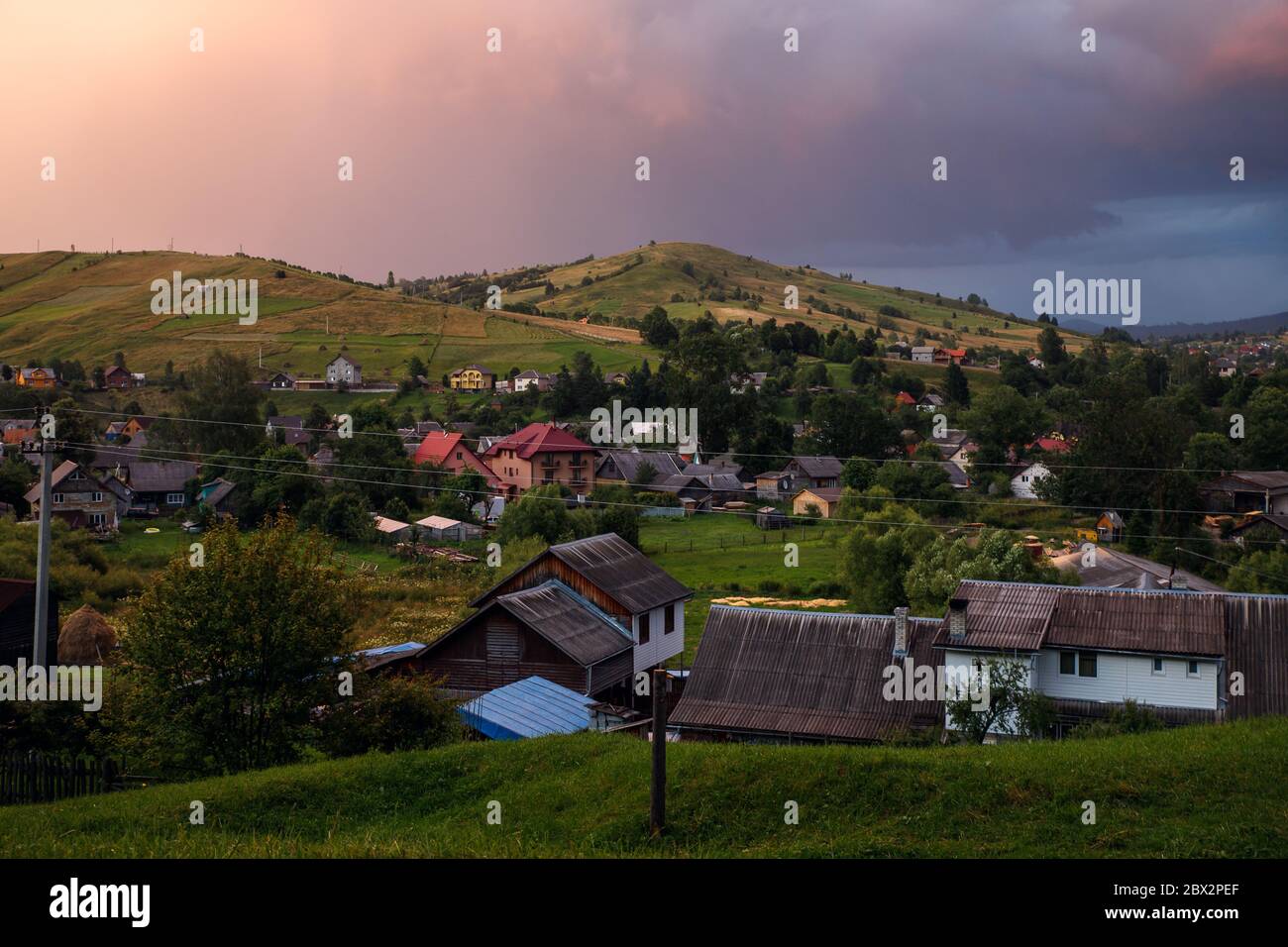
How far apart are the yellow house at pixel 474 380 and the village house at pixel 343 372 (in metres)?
10.0

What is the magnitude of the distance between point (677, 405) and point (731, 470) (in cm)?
901

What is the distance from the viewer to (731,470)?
275 feet

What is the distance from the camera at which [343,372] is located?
10919cm

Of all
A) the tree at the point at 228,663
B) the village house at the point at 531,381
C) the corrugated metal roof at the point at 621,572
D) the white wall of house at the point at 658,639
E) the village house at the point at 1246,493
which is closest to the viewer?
the tree at the point at 228,663

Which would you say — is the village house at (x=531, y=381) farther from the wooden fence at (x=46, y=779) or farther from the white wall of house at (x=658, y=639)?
the wooden fence at (x=46, y=779)

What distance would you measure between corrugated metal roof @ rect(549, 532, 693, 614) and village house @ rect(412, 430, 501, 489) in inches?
1611

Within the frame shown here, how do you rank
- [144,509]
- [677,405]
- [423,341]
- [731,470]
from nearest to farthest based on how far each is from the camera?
[144,509] → [731,470] → [677,405] → [423,341]

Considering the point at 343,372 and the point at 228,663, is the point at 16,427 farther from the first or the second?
the point at 228,663

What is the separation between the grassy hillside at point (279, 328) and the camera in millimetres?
118438

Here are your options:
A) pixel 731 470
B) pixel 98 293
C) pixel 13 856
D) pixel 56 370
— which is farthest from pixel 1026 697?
pixel 98 293

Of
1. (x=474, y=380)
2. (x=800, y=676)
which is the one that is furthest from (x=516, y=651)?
(x=474, y=380)

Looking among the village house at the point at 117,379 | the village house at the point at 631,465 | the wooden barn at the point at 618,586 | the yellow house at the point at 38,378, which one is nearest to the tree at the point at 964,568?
the wooden barn at the point at 618,586

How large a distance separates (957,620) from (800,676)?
389cm
